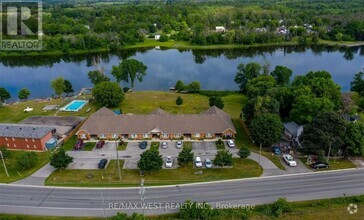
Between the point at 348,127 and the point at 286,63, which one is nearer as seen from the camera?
the point at 348,127

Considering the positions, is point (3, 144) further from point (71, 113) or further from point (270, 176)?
point (270, 176)

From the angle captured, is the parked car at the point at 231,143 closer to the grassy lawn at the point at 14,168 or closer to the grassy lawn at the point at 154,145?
the grassy lawn at the point at 154,145

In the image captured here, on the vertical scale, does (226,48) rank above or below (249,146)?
above

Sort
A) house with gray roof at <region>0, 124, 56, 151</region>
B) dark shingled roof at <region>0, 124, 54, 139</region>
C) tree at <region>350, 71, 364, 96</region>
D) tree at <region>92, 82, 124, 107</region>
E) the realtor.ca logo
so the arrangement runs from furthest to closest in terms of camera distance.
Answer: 1. the realtor.ca logo
2. tree at <region>350, 71, 364, 96</region>
3. tree at <region>92, 82, 124, 107</region>
4. dark shingled roof at <region>0, 124, 54, 139</region>
5. house with gray roof at <region>0, 124, 56, 151</region>

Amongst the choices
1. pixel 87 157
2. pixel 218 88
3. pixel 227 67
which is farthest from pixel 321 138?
pixel 227 67

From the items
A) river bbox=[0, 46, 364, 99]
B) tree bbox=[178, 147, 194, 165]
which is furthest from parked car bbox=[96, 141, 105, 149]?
river bbox=[0, 46, 364, 99]

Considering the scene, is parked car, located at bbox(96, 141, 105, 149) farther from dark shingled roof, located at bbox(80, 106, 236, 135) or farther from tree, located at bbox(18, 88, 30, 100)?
tree, located at bbox(18, 88, 30, 100)

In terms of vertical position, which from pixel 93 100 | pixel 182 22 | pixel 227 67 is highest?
pixel 182 22
